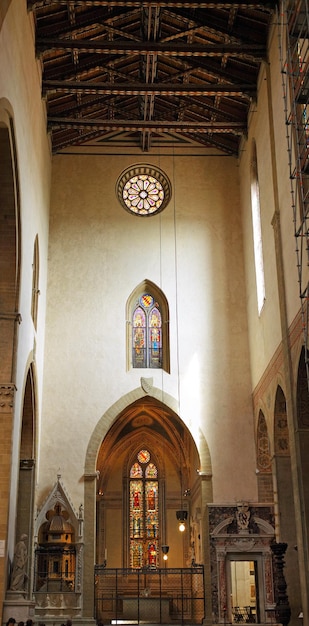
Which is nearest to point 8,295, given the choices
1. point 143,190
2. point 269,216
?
point 269,216

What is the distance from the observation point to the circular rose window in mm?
23562

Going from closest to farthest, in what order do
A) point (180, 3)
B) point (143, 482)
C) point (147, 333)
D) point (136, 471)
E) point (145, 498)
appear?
point (180, 3), point (147, 333), point (145, 498), point (143, 482), point (136, 471)

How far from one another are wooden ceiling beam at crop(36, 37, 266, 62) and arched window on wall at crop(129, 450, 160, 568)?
1507cm

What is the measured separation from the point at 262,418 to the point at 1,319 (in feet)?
26.2

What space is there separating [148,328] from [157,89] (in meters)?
6.65

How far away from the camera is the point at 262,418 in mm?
20641

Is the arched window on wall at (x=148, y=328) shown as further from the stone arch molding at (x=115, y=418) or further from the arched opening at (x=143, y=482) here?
the arched opening at (x=143, y=482)

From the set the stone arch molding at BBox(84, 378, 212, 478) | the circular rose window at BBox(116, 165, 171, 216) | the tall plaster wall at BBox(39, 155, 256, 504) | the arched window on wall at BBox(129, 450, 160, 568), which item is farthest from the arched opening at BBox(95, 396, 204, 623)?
the circular rose window at BBox(116, 165, 171, 216)

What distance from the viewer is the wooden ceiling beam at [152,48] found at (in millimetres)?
18766

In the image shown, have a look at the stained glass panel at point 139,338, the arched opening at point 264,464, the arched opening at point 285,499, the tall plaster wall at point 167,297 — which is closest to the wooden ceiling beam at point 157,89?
the tall plaster wall at point 167,297

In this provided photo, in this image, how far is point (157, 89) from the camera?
2084 cm

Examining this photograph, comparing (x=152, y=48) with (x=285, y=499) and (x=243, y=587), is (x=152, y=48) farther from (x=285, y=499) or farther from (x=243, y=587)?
(x=243, y=587)

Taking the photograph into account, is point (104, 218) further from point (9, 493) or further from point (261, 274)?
point (9, 493)

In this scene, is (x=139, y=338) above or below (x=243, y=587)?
above
